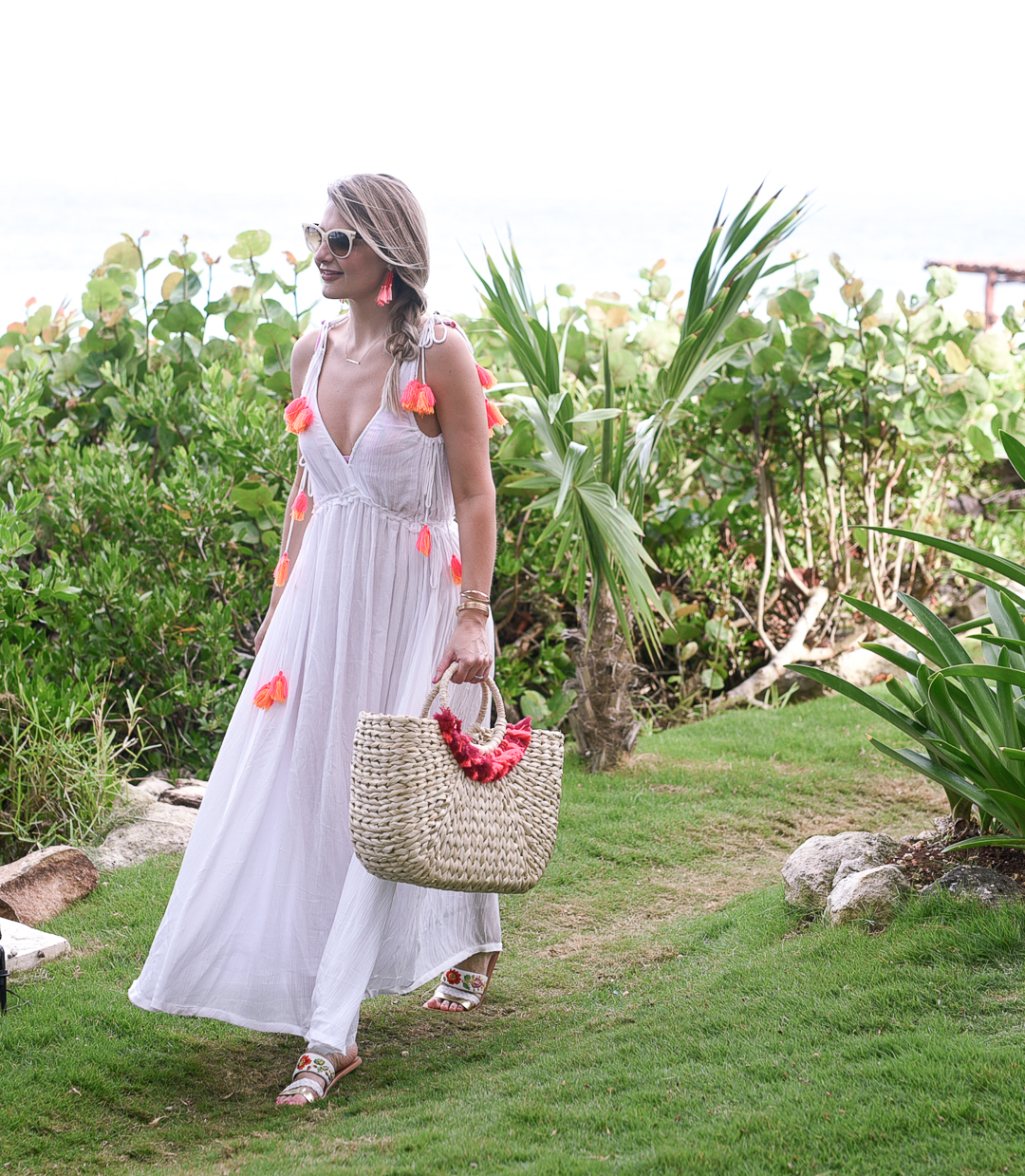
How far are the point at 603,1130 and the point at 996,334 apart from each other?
5.50 metres

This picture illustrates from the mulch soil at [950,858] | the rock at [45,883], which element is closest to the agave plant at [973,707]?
the mulch soil at [950,858]

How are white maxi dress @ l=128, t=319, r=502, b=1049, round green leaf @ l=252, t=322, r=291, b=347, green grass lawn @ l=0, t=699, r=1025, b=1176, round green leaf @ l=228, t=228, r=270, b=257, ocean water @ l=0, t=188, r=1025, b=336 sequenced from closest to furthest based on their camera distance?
green grass lawn @ l=0, t=699, r=1025, b=1176 < white maxi dress @ l=128, t=319, r=502, b=1049 < round green leaf @ l=252, t=322, r=291, b=347 < round green leaf @ l=228, t=228, r=270, b=257 < ocean water @ l=0, t=188, r=1025, b=336

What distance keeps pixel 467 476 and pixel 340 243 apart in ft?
1.84

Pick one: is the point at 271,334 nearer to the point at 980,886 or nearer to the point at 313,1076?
the point at 313,1076

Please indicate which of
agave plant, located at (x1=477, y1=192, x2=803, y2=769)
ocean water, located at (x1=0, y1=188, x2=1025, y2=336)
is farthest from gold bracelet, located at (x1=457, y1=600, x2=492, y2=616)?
ocean water, located at (x1=0, y1=188, x2=1025, y2=336)

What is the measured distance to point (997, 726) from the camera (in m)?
2.66

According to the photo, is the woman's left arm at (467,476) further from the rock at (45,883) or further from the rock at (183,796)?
the rock at (183,796)

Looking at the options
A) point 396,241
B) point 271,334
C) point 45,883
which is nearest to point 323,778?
point 396,241

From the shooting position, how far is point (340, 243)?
2.40 meters

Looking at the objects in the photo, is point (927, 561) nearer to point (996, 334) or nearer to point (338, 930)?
point (996, 334)

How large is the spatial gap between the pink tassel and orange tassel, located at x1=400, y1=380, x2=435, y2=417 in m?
0.19

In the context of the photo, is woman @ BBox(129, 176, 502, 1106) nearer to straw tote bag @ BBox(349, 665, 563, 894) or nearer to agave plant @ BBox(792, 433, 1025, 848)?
straw tote bag @ BBox(349, 665, 563, 894)

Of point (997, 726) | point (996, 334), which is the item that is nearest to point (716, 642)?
point (996, 334)

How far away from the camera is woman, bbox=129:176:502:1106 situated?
237 centimetres
